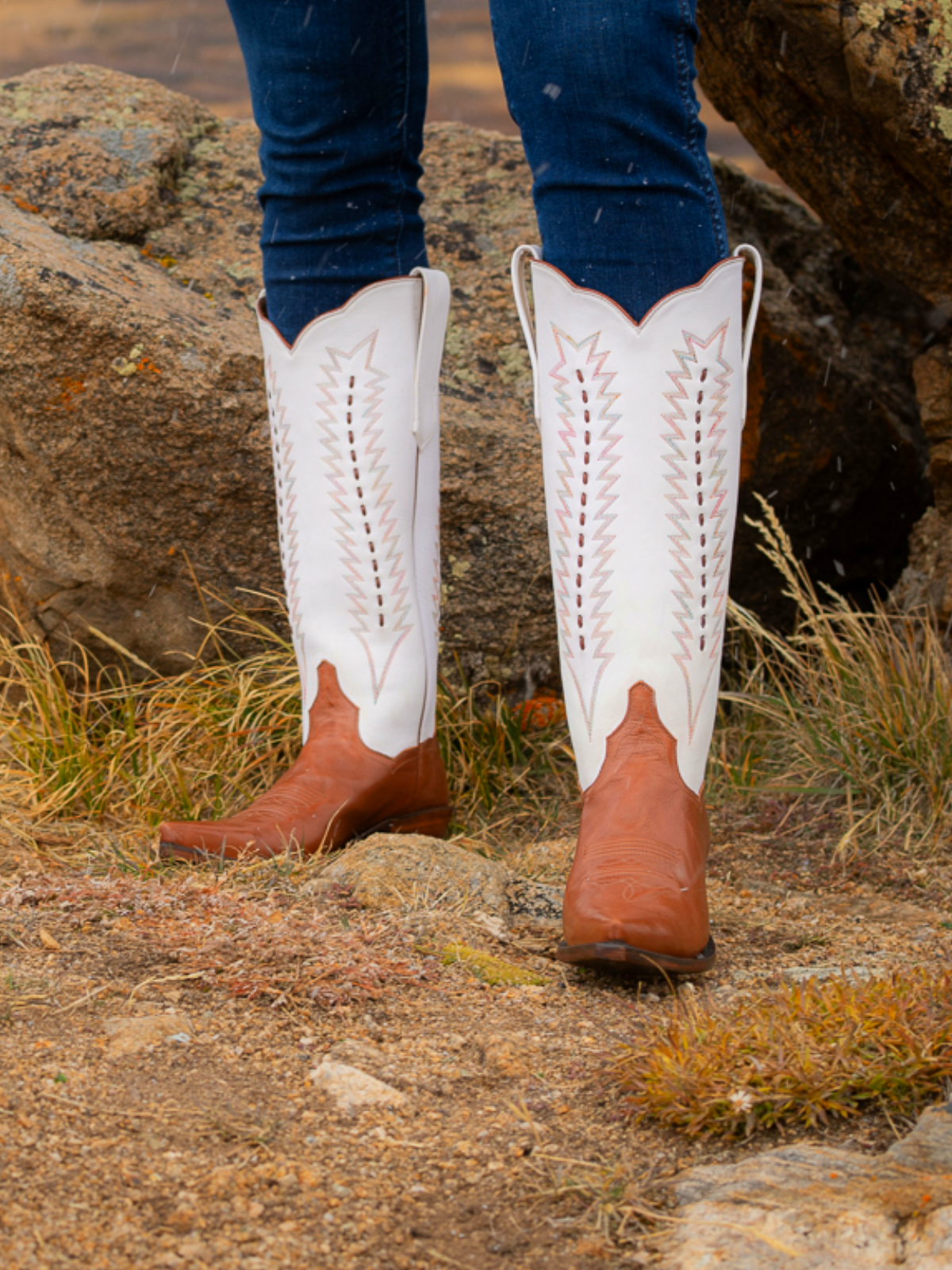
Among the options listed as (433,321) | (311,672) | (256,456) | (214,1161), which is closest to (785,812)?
(311,672)

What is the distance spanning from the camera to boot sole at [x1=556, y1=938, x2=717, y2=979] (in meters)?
1.26

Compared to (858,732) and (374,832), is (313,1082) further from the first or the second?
(858,732)

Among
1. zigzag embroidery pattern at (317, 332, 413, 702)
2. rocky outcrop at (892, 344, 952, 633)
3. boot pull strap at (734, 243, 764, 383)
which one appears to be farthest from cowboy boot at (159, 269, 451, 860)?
rocky outcrop at (892, 344, 952, 633)

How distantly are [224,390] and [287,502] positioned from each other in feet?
1.94

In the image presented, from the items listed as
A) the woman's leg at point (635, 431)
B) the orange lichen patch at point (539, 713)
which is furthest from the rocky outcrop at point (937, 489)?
the woman's leg at point (635, 431)

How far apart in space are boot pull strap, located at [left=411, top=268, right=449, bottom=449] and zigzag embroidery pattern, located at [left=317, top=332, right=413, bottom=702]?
2.4 inches

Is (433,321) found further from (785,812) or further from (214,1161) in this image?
(214,1161)

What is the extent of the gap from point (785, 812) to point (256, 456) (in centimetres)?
124

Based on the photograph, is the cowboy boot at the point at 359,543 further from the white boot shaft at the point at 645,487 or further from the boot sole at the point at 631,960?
the boot sole at the point at 631,960

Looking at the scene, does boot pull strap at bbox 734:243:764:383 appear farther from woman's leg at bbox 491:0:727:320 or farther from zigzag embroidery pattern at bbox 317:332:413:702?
zigzag embroidery pattern at bbox 317:332:413:702

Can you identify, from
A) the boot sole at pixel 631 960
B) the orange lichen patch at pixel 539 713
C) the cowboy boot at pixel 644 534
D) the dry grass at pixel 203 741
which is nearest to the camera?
the boot sole at pixel 631 960

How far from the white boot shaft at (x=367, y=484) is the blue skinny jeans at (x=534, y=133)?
0.24 ft

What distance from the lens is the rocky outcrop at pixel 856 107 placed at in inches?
77.7

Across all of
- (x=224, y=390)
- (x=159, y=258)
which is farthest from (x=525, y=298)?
(x=159, y=258)
